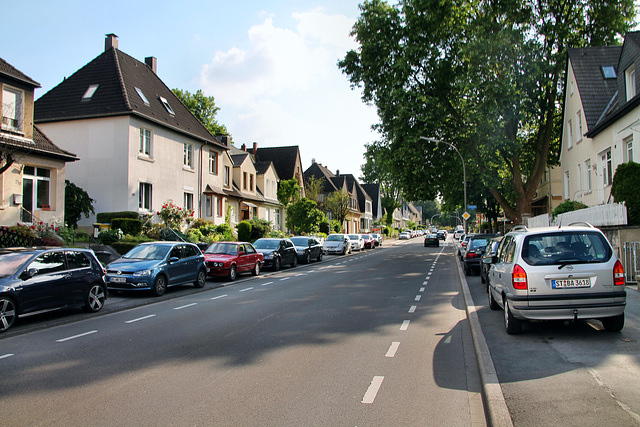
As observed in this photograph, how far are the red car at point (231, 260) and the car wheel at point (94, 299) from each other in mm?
6685

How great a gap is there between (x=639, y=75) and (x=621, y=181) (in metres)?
7.53

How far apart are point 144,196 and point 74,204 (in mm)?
4140

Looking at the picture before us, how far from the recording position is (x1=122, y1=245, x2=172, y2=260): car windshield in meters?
14.4

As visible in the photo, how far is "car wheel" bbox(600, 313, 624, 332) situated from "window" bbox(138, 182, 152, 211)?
23.1 metres

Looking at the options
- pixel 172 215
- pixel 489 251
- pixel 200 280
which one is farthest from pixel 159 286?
pixel 172 215

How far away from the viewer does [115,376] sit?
5996 mm

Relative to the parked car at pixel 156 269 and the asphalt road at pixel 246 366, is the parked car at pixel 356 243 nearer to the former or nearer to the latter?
the parked car at pixel 156 269

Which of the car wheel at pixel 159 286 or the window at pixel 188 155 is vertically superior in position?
the window at pixel 188 155

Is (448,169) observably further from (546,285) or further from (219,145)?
(546,285)

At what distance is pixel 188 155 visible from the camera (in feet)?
102

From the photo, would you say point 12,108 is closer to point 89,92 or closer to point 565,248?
point 89,92

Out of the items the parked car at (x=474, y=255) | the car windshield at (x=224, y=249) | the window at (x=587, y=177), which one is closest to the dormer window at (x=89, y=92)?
the car windshield at (x=224, y=249)

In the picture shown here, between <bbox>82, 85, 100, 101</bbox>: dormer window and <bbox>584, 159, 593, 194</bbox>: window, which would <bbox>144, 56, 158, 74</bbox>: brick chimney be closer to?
<bbox>82, 85, 100, 101</bbox>: dormer window

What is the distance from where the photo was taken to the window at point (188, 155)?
30609mm
